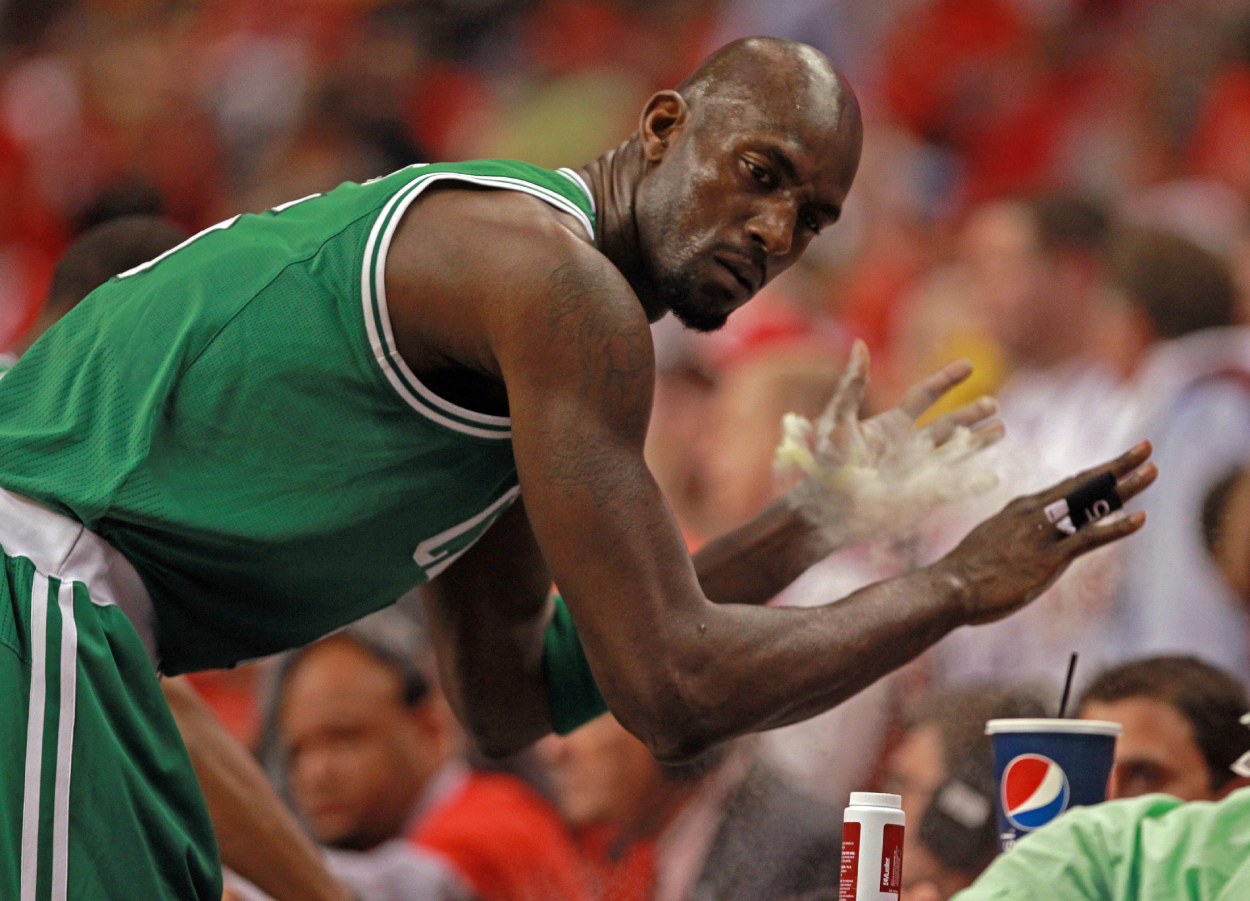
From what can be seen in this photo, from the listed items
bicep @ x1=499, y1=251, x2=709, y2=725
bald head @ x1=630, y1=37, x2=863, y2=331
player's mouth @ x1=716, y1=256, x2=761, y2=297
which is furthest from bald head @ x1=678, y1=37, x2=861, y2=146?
bicep @ x1=499, y1=251, x2=709, y2=725

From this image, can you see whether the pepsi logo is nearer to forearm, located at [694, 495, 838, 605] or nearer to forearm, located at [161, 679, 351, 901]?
forearm, located at [694, 495, 838, 605]

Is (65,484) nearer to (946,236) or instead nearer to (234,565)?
(234,565)

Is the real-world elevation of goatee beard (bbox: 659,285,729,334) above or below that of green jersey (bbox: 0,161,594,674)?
above

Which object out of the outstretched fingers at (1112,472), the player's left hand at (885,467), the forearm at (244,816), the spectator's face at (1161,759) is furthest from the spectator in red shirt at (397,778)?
the outstretched fingers at (1112,472)

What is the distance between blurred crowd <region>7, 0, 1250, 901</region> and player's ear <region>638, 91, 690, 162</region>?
1.07 metres

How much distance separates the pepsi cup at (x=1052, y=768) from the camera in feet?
4.83

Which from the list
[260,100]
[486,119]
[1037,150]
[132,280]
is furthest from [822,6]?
[132,280]

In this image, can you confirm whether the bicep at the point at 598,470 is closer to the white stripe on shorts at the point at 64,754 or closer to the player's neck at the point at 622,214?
the player's neck at the point at 622,214

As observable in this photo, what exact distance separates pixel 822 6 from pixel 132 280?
10.6 ft

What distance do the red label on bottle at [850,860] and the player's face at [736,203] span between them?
1.83ft

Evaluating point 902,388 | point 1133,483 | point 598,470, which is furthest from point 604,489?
point 902,388

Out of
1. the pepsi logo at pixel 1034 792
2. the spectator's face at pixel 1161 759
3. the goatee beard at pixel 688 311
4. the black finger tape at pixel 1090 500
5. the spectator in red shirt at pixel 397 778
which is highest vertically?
the goatee beard at pixel 688 311

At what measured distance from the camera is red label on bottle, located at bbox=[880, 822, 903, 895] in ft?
4.52

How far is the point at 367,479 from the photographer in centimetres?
133
